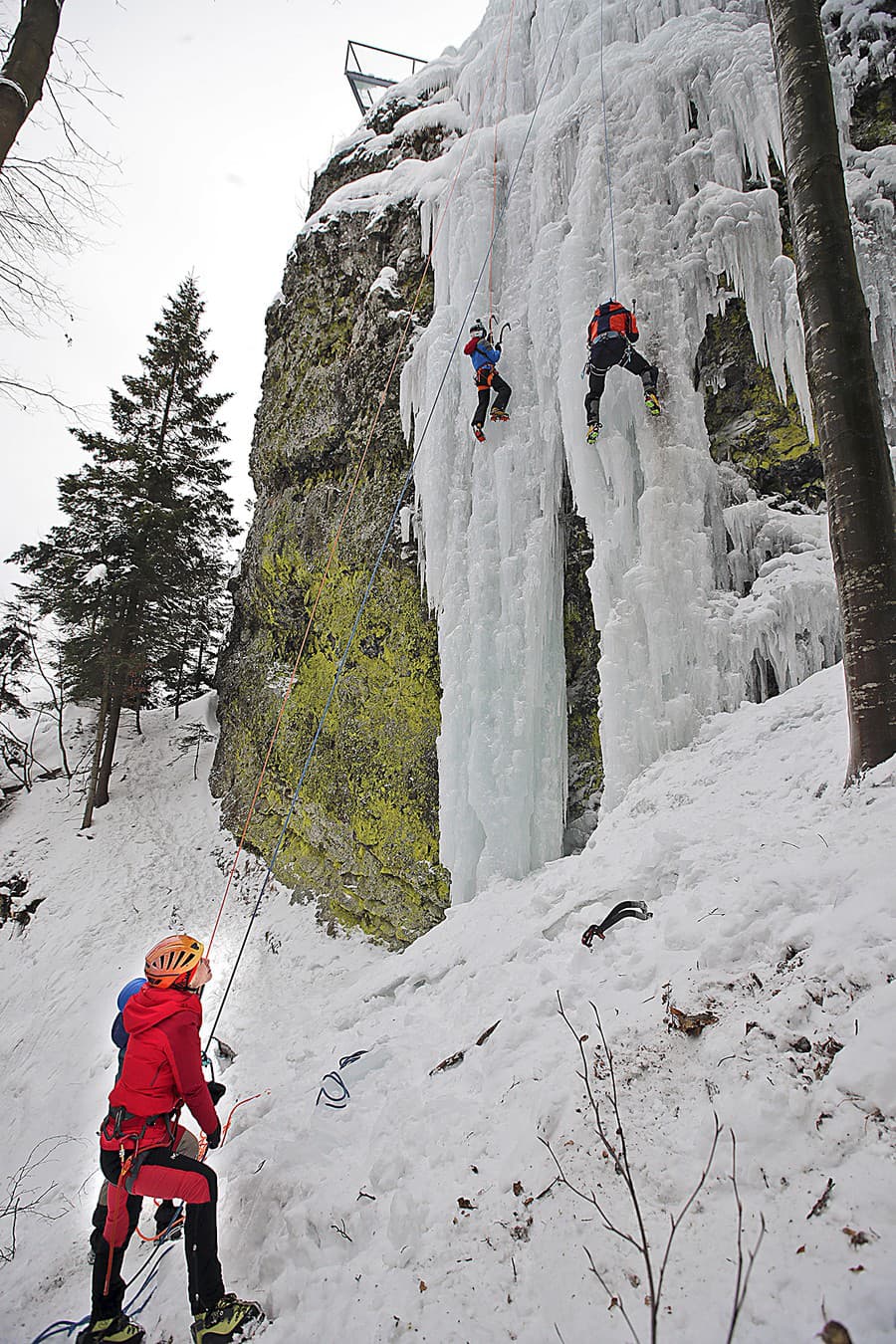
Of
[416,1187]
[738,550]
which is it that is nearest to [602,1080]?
[416,1187]

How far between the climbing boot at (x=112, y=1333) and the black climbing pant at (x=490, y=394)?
6.64m

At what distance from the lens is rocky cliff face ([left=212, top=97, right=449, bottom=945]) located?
7723 millimetres

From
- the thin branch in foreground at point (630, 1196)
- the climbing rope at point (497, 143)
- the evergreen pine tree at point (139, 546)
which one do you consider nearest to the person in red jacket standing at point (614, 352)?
the climbing rope at point (497, 143)

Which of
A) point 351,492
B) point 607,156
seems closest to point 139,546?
point 351,492

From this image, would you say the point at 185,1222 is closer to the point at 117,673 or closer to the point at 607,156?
the point at 607,156

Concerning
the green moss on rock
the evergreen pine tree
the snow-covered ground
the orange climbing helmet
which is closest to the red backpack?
the green moss on rock

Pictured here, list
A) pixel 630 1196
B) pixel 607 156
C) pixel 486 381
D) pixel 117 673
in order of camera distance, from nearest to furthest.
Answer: pixel 630 1196 < pixel 607 156 < pixel 486 381 < pixel 117 673

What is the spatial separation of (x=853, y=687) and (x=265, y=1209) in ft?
11.5

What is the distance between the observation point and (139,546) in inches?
492

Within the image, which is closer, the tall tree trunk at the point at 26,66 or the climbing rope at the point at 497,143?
the tall tree trunk at the point at 26,66

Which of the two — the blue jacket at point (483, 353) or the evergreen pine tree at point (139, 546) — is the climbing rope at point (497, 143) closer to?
the blue jacket at point (483, 353)

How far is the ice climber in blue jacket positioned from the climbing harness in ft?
16.1

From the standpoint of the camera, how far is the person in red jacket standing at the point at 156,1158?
220 cm

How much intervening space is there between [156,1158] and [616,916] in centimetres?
223
